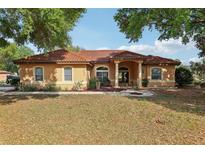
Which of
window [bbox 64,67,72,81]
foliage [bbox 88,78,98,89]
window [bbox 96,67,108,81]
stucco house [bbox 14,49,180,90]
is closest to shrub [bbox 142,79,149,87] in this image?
stucco house [bbox 14,49,180,90]

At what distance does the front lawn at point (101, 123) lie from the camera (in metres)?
10.6

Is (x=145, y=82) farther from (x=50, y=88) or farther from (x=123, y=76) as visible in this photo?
(x=50, y=88)

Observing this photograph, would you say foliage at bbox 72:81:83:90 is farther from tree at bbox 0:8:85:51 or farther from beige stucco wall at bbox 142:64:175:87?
tree at bbox 0:8:85:51

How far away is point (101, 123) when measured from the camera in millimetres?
12781

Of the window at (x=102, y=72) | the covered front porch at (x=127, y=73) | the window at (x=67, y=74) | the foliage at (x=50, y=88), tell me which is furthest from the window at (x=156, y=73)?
the foliage at (x=50, y=88)

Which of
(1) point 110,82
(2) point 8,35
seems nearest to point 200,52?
(1) point 110,82

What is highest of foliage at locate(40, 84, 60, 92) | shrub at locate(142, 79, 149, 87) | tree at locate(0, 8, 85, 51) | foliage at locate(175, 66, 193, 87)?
tree at locate(0, 8, 85, 51)

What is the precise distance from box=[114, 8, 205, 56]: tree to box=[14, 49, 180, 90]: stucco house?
898cm

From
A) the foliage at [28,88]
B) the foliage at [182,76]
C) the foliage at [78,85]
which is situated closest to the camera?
the foliage at [28,88]

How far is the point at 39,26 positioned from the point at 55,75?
12.3 m

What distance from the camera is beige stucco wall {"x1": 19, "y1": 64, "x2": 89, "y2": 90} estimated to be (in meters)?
29.6

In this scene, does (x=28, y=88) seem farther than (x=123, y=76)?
No

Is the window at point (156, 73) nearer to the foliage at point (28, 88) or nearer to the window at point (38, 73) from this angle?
the window at point (38, 73)

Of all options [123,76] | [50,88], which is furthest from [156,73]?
[50,88]
